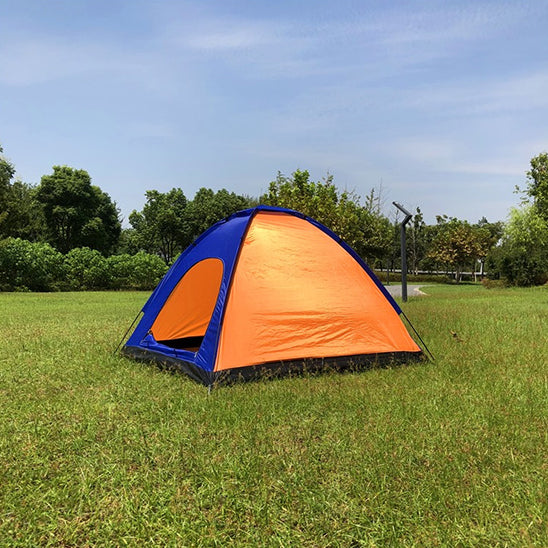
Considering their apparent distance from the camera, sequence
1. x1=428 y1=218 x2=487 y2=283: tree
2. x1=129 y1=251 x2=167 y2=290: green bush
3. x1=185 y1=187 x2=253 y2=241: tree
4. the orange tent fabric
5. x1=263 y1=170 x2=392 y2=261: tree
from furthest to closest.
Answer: x1=428 y1=218 x2=487 y2=283: tree
x1=185 y1=187 x2=253 y2=241: tree
x1=129 y1=251 x2=167 y2=290: green bush
x1=263 y1=170 x2=392 y2=261: tree
the orange tent fabric

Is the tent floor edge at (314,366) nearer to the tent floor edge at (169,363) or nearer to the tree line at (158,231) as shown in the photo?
the tent floor edge at (169,363)

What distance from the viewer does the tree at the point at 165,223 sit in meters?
42.7

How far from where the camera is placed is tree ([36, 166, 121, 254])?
36.8m

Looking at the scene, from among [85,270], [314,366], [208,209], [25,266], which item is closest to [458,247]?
[208,209]

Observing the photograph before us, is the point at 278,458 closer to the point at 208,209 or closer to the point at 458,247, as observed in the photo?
the point at 208,209

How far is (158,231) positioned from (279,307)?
4027 centimetres

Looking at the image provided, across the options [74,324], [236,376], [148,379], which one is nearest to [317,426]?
[236,376]

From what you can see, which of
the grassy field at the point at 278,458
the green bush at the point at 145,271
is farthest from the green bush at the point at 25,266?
the grassy field at the point at 278,458

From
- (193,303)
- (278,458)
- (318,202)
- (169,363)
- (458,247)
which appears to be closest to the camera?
(278,458)

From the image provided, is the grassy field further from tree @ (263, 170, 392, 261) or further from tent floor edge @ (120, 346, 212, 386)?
tree @ (263, 170, 392, 261)

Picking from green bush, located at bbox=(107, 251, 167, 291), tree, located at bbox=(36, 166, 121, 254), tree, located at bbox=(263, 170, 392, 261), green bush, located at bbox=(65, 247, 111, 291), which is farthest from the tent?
tree, located at bbox=(36, 166, 121, 254)

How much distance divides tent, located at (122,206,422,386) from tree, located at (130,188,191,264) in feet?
119

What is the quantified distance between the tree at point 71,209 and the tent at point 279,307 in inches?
1352

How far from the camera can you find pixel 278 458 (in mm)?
3328
